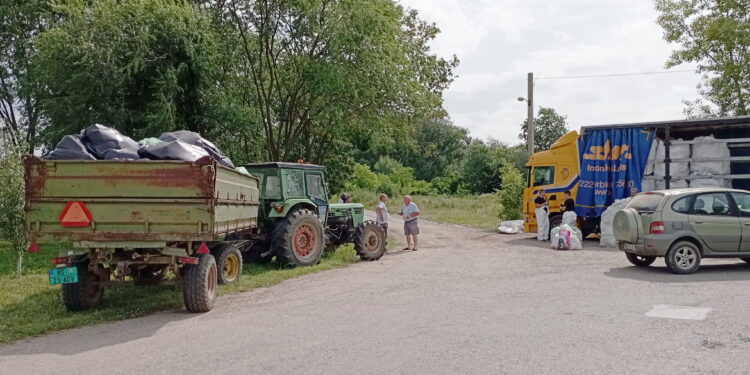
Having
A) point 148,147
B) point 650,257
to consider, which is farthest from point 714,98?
point 148,147

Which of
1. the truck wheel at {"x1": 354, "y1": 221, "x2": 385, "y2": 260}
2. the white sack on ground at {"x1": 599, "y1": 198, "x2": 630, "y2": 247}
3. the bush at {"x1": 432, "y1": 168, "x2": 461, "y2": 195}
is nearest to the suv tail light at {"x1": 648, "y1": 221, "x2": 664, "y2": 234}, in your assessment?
the white sack on ground at {"x1": 599, "y1": 198, "x2": 630, "y2": 247}

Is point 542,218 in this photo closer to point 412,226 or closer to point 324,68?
point 412,226

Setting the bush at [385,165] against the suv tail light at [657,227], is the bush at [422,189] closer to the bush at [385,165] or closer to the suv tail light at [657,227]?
the bush at [385,165]

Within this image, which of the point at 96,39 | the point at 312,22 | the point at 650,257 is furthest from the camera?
the point at 312,22

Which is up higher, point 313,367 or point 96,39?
point 96,39

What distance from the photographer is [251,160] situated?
23766mm

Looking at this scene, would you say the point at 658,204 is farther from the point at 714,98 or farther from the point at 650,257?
the point at 714,98

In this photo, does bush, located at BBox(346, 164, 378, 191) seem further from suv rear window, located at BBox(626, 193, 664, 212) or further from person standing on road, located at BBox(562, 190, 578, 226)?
suv rear window, located at BBox(626, 193, 664, 212)

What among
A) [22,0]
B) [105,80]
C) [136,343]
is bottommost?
[136,343]

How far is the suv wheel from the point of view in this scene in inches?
443

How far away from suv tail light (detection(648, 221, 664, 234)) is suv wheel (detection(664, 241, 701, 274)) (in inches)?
14.6

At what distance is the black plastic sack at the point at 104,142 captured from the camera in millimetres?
8625

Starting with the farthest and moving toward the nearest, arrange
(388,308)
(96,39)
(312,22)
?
(312,22), (96,39), (388,308)

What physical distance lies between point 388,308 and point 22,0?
23.9 meters
